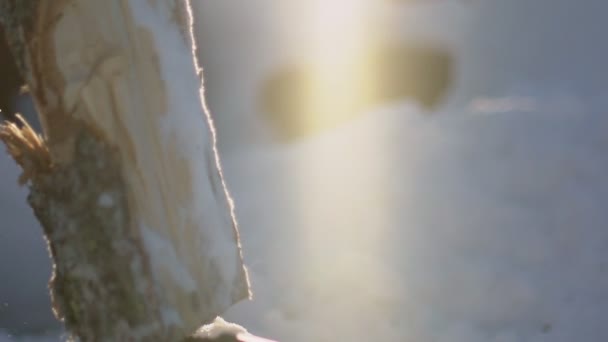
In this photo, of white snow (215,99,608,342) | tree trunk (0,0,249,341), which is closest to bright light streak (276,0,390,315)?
white snow (215,99,608,342)

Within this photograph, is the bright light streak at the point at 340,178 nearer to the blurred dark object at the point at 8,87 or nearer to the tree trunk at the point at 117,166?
the blurred dark object at the point at 8,87

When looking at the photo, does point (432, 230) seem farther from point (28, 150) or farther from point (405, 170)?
point (28, 150)

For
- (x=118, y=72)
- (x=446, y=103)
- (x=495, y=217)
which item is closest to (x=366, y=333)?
(x=495, y=217)

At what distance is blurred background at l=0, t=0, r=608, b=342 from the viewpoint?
3336 mm

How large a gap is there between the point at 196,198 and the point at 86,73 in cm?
35

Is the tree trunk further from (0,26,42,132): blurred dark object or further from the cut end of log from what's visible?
(0,26,42,132): blurred dark object

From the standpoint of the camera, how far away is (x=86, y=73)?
4.81 ft

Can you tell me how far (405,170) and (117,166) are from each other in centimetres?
285

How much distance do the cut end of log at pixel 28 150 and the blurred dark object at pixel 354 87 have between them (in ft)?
12.4

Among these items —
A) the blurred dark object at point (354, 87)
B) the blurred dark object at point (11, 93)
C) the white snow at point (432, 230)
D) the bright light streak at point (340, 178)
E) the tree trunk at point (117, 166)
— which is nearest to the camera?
the tree trunk at point (117, 166)

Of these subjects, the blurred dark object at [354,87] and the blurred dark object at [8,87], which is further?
the blurred dark object at [354,87]

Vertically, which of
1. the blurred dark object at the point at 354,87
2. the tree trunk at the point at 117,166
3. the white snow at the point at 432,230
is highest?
the blurred dark object at the point at 354,87

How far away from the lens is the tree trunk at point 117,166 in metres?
1.46

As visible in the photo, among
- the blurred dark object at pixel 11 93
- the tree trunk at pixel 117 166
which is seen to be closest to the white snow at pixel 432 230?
the blurred dark object at pixel 11 93
